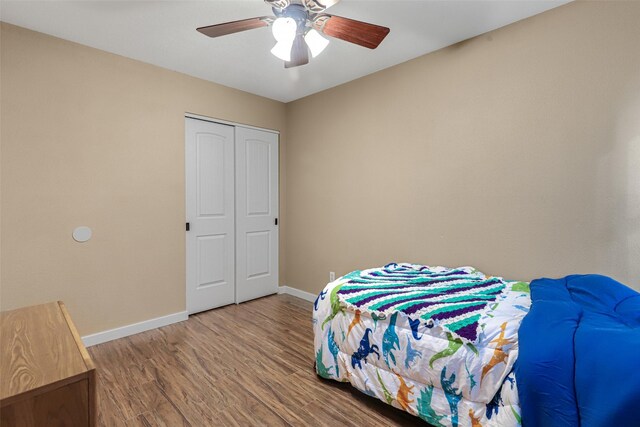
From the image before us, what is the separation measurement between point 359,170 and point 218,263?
1866 mm

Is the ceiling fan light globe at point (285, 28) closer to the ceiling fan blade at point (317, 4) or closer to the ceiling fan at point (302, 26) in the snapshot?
the ceiling fan at point (302, 26)

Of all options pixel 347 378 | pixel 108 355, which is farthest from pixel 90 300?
pixel 347 378

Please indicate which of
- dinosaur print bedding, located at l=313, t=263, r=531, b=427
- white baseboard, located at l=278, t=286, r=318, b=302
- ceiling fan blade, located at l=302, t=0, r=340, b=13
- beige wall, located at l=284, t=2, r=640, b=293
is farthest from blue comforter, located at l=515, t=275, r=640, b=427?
white baseboard, located at l=278, t=286, r=318, b=302

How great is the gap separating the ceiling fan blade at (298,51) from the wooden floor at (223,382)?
2144 millimetres

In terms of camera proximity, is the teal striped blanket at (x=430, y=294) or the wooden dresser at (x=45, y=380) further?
the teal striped blanket at (x=430, y=294)

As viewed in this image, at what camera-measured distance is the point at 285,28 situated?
1.83m

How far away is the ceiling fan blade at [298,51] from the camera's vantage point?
1935mm

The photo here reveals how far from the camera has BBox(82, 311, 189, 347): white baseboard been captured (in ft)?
8.70

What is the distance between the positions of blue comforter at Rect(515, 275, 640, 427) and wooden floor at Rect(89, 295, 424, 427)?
0.79 m

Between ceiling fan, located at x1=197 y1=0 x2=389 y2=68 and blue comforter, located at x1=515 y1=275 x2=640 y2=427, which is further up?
ceiling fan, located at x1=197 y1=0 x2=389 y2=68

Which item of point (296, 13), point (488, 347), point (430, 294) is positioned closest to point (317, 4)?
point (296, 13)

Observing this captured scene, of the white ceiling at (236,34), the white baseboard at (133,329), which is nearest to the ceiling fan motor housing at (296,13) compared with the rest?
Result: the white ceiling at (236,34)

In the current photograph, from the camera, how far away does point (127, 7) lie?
2088 mm

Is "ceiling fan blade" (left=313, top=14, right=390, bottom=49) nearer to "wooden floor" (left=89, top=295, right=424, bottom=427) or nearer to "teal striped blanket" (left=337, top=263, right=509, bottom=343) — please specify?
"teal striped blanket" (left=337, top=263, right=509, bottom=343)
